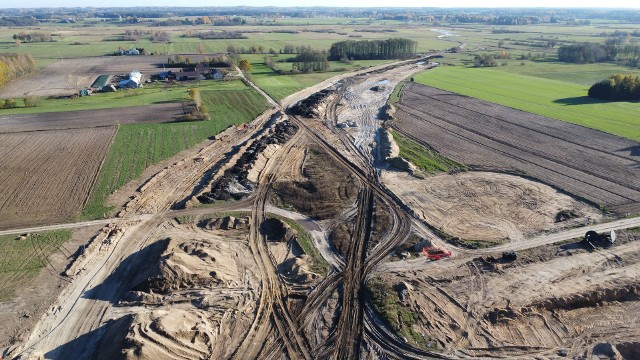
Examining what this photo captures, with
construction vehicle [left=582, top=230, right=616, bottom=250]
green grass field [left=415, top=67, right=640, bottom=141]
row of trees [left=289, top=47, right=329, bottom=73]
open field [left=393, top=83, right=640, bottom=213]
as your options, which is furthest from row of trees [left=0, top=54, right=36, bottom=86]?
construction vehicle [left=582, top=230, right=616, bottom=250]

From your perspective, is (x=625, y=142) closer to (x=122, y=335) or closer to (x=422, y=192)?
(x=422, y=192)

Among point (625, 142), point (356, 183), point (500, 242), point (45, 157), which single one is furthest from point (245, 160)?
point (625, 142)

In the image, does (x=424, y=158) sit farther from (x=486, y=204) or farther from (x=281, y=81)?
(x=281, y=81)

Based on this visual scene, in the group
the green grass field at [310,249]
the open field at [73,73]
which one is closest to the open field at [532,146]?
the green grass field at [310,249]

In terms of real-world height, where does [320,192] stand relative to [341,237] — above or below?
above

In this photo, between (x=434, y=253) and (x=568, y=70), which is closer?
(x=434, y=253)

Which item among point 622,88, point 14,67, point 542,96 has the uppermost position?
point 14,67

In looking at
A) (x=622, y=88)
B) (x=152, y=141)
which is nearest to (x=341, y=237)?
(x=152, y=141)
